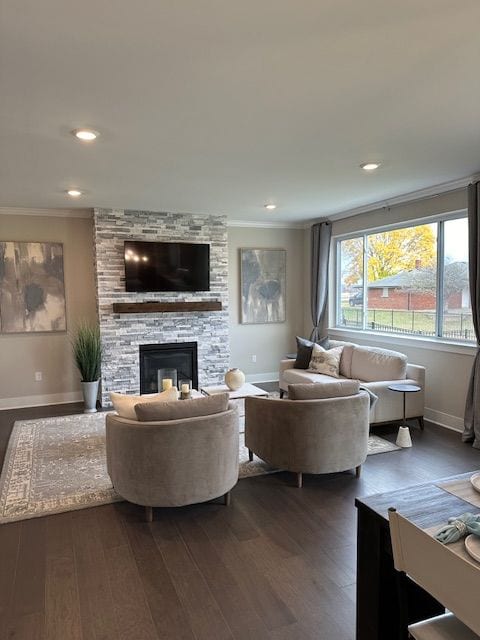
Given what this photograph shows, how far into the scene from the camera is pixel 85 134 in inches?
120

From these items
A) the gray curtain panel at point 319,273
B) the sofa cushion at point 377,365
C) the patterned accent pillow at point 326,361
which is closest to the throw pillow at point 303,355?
the patterned accent pillow at point 326,361

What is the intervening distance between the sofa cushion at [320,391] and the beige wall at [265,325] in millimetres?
3795

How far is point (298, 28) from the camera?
6.19 ft

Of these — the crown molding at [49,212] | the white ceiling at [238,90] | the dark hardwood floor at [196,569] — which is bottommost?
the dark hardwood floor at [196,569]

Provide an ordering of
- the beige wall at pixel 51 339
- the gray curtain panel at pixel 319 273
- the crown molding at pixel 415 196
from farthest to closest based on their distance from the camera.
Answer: the gray curtain panel at pixel 319 273 → the beige wall at pixel 51 339 → the crown molding at pixel 415 196

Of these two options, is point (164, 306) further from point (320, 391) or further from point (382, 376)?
point (320, 391)

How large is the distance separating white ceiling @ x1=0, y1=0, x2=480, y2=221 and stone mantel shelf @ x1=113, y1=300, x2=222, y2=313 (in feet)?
6.00

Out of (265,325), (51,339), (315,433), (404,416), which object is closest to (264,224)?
(265,325)

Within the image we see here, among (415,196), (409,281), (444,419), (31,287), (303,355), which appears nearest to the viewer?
(444,419)

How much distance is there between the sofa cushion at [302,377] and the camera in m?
5.39

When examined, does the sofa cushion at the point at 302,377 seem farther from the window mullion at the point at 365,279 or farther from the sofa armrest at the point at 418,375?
the window mullion at the point at 365,279

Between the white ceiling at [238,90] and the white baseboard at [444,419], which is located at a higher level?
the white ceiling at [238,90]

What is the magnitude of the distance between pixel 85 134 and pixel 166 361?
12.4 feet

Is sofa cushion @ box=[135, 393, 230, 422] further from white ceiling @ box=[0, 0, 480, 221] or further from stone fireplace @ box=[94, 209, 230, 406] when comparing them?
stone fireplace @ box=[94, 209, 230, 406]
